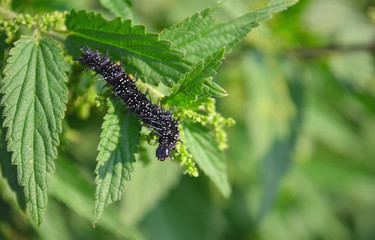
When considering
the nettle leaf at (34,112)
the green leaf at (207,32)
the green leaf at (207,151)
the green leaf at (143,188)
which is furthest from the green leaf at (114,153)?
the green leaf at (143,188)

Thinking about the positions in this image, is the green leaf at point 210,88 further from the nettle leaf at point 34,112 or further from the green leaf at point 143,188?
the green leaf at point 143,188

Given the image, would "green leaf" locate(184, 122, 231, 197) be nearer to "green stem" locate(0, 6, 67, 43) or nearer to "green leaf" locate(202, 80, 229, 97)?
"green leaf" locate(202, 80, 229, 97)

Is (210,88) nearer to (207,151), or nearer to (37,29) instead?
(207,151)

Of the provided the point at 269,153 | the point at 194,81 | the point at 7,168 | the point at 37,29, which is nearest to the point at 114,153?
the point at 194,81

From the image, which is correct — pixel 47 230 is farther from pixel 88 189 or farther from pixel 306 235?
pixel 306 235

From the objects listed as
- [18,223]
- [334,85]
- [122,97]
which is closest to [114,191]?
[122,97]

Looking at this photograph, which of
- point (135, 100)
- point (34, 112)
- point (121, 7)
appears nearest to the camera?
point (34, 112)

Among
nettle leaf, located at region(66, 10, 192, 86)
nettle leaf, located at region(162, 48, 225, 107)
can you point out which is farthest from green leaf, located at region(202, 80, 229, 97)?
nettle leaf, located at region(66, 10, 192, 86)
